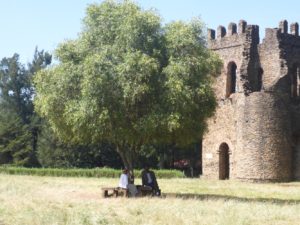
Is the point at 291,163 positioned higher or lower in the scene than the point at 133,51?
lower

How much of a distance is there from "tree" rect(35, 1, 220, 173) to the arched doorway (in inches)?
652

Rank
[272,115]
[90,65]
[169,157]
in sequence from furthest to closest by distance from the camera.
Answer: [169,157] → [272,115] → [90,65]

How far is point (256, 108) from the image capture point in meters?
35.1

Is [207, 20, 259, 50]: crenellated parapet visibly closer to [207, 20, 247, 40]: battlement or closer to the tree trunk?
[207, 20, 247, 40]: battlement

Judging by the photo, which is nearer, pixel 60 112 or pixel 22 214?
pixel 22 214

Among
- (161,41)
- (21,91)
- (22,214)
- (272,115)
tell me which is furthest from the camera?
(21,91)

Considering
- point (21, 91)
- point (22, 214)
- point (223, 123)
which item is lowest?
point (22, 214)

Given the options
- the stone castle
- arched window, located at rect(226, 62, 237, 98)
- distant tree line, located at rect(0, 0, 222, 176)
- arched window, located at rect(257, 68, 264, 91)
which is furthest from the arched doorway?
distant tree line, located at rect(0, 0, 222, 176)

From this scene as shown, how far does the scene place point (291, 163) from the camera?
36.2 metres

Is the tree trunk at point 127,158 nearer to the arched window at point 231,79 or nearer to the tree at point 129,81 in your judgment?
the tree at point 129,81

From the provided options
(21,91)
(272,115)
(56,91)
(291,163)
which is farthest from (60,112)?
(21,91)

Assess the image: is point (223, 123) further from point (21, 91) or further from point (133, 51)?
point (21, 91)

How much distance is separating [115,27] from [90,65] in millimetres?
2217

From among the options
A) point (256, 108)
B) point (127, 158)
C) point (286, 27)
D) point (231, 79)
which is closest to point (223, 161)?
point (231, 79)
